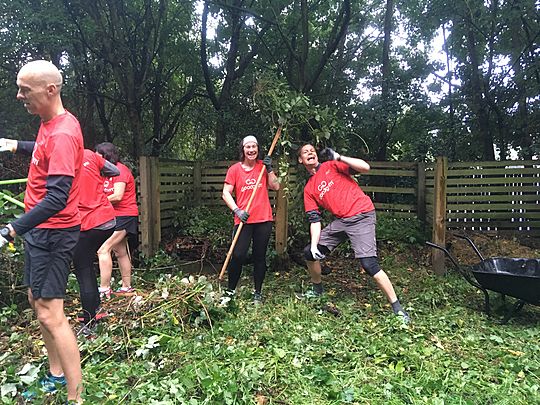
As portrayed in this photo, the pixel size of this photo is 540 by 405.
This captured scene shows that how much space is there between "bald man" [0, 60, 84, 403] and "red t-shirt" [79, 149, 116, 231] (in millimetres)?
879

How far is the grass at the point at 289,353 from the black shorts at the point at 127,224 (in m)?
0.88

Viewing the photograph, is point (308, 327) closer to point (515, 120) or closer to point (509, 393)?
point (509, 393)

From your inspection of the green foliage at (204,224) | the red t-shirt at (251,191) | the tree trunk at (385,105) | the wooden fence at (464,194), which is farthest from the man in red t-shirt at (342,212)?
the tree trunk at (385,105)

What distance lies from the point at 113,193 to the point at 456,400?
3.43m

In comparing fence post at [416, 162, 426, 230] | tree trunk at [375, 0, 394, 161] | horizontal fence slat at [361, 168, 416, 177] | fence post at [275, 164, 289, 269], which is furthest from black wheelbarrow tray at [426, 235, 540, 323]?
tree trunk at [375, 0, 394, 161]

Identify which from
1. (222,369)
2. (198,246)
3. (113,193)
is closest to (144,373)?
(222,369)

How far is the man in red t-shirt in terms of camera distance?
3.64 meters

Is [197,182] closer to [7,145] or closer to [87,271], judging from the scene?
[87,271]

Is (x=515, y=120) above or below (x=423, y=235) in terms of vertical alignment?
above

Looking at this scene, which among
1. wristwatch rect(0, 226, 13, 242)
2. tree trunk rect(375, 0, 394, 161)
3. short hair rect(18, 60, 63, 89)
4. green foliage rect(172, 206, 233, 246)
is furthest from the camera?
tree trunk rect(375, 0, 394, 161)

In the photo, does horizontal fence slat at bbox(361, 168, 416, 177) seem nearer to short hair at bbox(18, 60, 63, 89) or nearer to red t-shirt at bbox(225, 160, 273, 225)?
red t-shirt at bbox(225, 160, 273, 225)

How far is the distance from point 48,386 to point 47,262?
774mm

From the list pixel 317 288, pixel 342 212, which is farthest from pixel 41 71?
pixel 317 288

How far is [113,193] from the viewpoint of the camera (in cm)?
411
